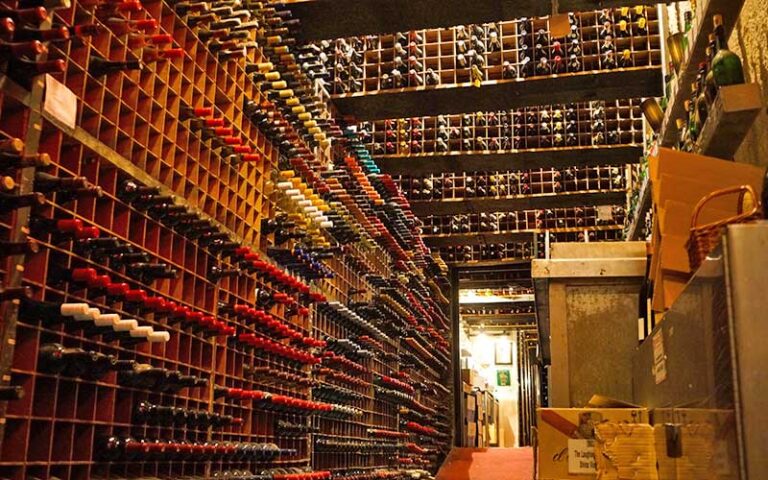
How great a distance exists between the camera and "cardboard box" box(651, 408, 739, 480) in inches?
60.8

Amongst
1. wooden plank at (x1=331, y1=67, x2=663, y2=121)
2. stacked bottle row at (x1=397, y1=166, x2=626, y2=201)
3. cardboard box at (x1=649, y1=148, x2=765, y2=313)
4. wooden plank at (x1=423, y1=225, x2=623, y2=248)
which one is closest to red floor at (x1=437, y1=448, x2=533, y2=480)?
wooden plank at (x1=423, y1=225, x2=623, y2=248)

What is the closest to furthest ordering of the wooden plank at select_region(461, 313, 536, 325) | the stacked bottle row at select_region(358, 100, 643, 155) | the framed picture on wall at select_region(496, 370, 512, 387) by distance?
the stacked bottle row at select_region(358, 100, 643, 155) < the wooden plank at select_region(461, 313, 536, 325) < the framed picture on wall at select_region(496, 370, 512, 387)

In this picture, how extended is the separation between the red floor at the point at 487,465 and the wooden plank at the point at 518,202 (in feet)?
10.9

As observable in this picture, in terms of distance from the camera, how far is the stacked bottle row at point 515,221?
10102mm

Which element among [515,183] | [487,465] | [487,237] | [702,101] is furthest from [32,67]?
[487,465]

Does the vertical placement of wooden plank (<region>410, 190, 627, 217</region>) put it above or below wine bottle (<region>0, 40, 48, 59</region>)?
above

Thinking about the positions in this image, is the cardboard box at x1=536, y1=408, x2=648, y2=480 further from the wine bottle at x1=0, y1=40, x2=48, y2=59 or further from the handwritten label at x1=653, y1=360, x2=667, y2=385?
the wine bottle at x1=0, y1=40, x2=48, y2=59

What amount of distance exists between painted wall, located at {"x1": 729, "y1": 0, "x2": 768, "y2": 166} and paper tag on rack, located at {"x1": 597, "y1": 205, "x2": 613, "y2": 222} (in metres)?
5.98

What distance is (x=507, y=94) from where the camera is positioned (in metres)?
7.20

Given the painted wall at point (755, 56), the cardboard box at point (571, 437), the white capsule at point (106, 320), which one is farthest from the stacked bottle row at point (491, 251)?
the white capsule at point (106, 320)

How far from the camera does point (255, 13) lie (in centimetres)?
484

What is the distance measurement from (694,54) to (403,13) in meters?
2.14

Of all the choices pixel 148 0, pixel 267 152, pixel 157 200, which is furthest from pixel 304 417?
pixel 148 0

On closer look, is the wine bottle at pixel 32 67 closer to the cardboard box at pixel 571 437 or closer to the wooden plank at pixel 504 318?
the cardboard box at pixel 571 437
